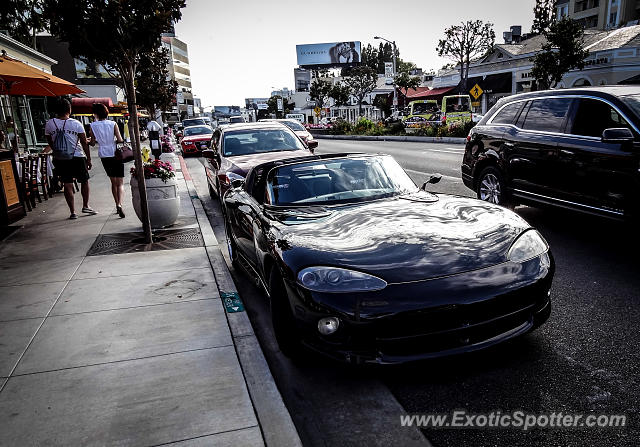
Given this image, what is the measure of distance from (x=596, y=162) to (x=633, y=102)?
29.1 inches

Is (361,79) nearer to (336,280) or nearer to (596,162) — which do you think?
(596,162)

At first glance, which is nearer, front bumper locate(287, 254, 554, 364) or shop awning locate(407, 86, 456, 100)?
front bumper locate(287, 254, 554, 364)

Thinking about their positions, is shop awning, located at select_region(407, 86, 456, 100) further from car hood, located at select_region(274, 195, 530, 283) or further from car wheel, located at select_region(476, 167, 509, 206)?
car hood, located at select_region(274, 195, 530, 283)

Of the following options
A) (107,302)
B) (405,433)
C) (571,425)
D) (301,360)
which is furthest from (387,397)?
(107,302)

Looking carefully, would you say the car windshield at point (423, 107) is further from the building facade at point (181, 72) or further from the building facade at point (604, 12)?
the building facade at point (181, 72)

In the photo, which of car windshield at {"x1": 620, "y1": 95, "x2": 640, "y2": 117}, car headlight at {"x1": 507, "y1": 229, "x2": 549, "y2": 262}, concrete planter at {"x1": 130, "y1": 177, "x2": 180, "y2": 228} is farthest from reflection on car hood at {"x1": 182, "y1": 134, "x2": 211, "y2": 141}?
car headlight at {"x1": 507, "y1": 229, "x2": 549, "y2": 262}

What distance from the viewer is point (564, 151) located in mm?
5949

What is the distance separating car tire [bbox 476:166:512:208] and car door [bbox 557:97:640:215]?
3.59ft

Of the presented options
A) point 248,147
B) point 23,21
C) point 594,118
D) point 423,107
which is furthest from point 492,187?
point 23,21

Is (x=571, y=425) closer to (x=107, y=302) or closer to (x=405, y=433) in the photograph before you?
(x=405, y=433)

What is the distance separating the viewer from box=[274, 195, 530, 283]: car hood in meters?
2.90

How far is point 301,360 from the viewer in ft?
10.9

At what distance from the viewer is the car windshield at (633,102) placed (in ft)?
17.1

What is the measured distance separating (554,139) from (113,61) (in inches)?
241
